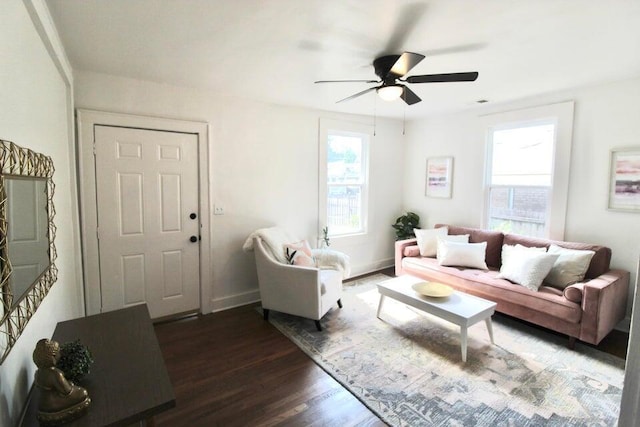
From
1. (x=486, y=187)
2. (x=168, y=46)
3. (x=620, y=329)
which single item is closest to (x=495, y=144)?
(x=486, y=187)

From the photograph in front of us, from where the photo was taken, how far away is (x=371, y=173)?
15.6ft

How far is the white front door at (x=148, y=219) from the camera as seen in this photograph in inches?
114

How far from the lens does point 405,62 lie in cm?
209

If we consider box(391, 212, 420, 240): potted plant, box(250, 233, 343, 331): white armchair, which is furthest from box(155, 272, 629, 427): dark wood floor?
box(391, 212, 420, 240): potted plant

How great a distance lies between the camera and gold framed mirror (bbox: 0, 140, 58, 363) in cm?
100

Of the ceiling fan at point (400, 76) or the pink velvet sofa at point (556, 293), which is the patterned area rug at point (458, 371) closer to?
the pink velvet sofa at point (556, 293)

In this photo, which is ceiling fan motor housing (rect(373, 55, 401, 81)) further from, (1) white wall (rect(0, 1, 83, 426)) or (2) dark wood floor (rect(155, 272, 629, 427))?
(2) dark wood floor (rect(155, 272, 629, 427))

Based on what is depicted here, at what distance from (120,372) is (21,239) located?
66 cm

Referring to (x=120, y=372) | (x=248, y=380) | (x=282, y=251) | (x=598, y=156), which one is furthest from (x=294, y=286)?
(x=598, y=156)

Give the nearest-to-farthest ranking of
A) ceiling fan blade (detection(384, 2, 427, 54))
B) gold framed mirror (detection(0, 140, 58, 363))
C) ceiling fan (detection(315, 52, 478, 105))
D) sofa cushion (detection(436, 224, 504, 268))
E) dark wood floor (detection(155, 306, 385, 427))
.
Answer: gold framed mirror (detection(0, 140, 58, 363))
ceiling fan blade (detection(384, 2, 427, 54))
dark wood floor (detection(155, 306, 385, 427))
ceiling fan (detection(315, 52, 478, 105))
sofa cushion (detection(436, 224, 504, 268))

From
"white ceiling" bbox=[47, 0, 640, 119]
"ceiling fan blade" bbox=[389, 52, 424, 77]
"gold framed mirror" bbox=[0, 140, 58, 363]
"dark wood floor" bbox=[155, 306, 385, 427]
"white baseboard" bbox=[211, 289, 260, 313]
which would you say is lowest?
"dark wood floor" bbox=[155, 306, 385, 427]

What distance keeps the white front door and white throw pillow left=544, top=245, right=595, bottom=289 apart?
3.61 metres

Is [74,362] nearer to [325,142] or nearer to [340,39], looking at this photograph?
Answer: [340,39]

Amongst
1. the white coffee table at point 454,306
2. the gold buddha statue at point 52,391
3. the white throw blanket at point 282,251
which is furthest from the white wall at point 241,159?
the gold buddha statue at point 52,391
